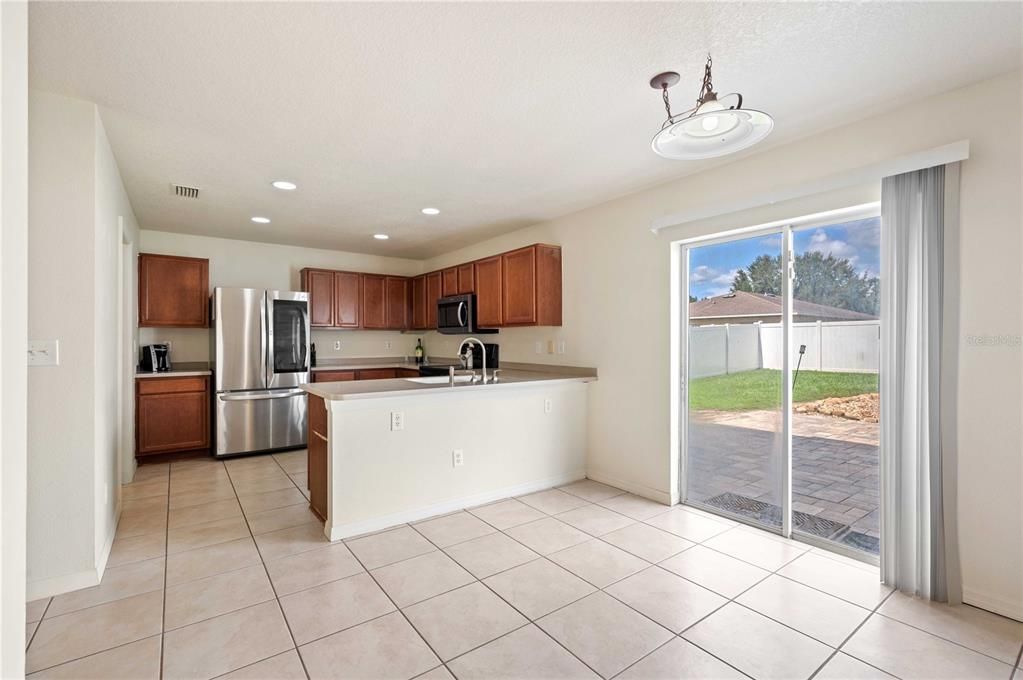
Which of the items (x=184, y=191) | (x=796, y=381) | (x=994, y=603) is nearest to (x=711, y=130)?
(x=796, y=381)

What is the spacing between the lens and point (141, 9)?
5.66 ft

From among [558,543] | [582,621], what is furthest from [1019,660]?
[558,543]

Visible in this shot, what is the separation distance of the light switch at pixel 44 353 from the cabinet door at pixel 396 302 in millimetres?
4067

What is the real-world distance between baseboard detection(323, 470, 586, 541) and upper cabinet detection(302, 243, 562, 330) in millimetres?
1378

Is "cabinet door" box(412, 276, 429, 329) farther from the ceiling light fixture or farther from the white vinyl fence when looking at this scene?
the ceiling light fixture

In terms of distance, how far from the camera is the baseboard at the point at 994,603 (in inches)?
84.0

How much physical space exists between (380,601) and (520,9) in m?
2.55

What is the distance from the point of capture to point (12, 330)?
4.28 ft

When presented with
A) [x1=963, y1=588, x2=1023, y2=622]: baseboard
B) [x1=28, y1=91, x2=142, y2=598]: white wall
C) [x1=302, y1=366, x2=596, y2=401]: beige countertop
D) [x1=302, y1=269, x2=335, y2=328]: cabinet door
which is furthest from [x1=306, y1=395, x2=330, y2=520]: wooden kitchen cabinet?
[x1=963, y1=588, x2=1023, y2=622]: baseboard

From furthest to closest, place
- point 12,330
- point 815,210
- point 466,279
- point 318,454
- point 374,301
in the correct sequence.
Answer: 1. point 374,301
2. point 466,279
3. point 318,454
4. point 815,210
5. point 12,330

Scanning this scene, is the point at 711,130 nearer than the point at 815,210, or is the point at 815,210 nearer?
the point at 711,130

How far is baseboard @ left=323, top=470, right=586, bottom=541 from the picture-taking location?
3039 mm

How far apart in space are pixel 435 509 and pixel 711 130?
2843 mm

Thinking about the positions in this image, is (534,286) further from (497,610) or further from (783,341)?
(497,610)
